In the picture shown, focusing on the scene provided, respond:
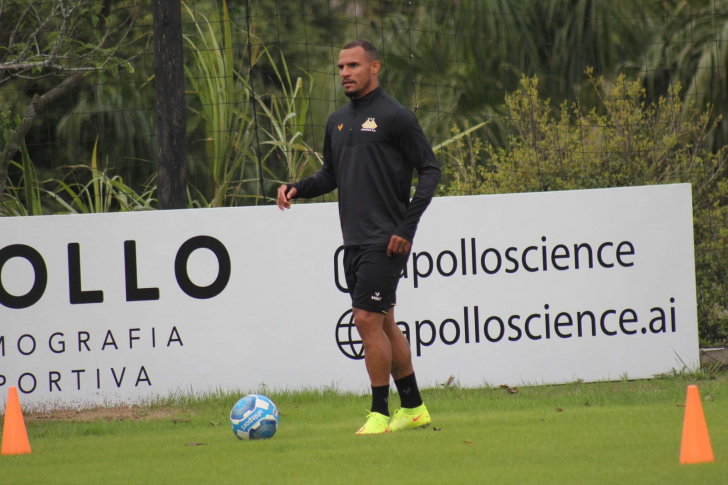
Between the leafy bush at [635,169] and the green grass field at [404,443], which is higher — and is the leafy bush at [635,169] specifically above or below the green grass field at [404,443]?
above

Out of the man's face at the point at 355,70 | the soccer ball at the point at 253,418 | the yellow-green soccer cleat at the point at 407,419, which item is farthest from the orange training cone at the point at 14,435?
the man's face at the point at 355,70

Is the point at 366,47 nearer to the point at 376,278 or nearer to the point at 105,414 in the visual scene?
the point at 376,278

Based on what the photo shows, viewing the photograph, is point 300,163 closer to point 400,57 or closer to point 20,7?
point 20,7

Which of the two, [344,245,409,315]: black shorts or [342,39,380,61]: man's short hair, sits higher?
[342,39,380,61]: man's short hair

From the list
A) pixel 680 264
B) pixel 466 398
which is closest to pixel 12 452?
pixel 466 398

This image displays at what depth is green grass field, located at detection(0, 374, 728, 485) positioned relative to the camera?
418cm

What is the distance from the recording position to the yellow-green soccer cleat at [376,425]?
5309 mm

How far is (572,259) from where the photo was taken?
25.7ft

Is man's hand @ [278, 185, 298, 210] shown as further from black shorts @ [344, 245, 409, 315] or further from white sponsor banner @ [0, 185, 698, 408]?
white sponsor banner @ [0, 185, 698, 408]

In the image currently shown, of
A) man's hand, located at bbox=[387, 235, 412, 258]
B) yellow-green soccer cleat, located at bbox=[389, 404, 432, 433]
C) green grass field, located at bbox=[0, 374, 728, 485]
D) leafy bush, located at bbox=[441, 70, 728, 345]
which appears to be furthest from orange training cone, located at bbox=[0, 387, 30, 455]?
leafy bush, located at bbox=[441, 70, 728, 345]

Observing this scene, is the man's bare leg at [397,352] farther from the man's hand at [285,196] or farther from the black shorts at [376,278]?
the man's hand at [285,196]

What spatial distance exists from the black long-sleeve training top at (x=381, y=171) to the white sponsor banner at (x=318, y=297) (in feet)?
7.65

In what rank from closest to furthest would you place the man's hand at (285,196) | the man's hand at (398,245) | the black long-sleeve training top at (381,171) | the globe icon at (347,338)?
the man's hand at (398,245) → the black long-sleeve training top at (381,171) → the man's hand at (285,196) → the globe icon at (347,338)

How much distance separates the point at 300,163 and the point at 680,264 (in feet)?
12.5
